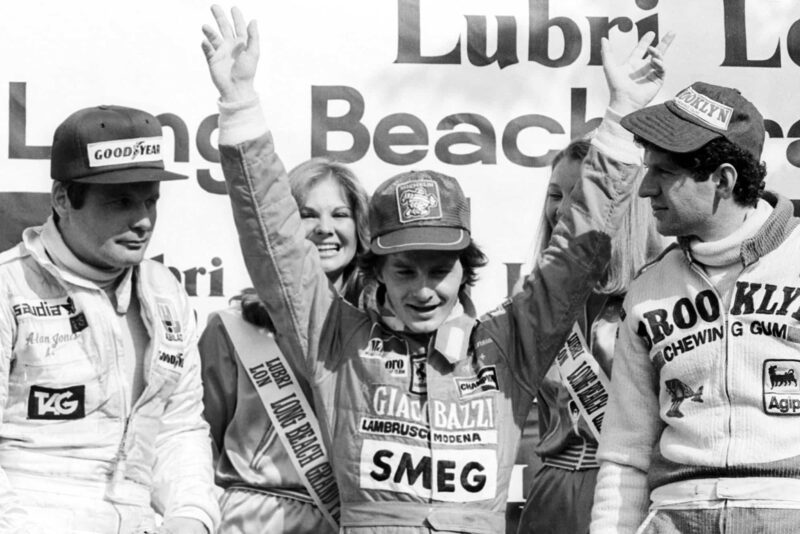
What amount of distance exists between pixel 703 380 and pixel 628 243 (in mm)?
962

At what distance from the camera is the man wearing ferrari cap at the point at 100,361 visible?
3.84m

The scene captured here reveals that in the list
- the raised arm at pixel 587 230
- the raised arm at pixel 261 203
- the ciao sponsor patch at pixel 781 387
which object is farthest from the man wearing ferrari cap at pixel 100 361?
the ciao sponsor patch at pixel 781 387

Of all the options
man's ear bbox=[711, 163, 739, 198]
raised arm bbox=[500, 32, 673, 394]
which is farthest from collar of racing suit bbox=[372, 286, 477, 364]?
man's ear bbox=[711, 163, 739, 198]

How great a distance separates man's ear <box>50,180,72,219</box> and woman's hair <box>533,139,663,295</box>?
1328 millimetres

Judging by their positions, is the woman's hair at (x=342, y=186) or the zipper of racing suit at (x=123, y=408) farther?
the woman's hair at (x=342, y=186)

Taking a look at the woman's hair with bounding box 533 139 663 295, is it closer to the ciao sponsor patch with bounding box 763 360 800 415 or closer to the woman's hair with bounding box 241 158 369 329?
the woman's hair with bounding box 241 158 369 329

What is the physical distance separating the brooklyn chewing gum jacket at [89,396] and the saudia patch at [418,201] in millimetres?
680

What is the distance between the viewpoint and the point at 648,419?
12.5 ft

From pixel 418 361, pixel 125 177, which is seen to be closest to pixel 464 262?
pixel 418 361

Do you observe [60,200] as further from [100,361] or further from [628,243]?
[628,243]

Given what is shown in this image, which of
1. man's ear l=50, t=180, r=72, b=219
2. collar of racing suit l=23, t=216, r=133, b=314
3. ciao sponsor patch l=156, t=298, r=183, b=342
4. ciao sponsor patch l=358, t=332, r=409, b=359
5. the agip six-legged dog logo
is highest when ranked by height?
man's ear l=50, t=180, r=72, b=219

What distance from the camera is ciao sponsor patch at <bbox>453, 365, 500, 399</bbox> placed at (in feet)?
13.5

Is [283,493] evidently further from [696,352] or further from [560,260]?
[696,352]

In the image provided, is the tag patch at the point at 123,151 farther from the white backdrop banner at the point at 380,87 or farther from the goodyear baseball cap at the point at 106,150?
the white backdrop banner at the point at 380,87
